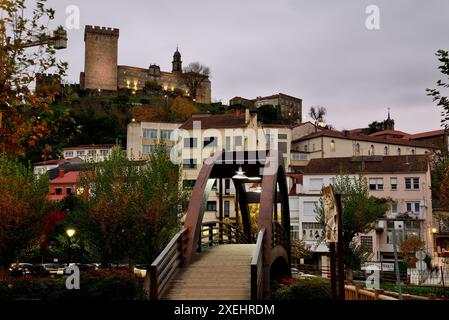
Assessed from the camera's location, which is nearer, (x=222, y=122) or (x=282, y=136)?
(x=222, y=122)

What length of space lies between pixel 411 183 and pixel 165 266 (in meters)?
47.5

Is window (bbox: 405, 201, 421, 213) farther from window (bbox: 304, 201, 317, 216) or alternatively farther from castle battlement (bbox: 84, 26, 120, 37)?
castle battlement (bbox: 84, 26, 120, 37)

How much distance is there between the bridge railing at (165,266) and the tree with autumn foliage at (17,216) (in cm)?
1736

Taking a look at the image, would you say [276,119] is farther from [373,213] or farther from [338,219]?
[338,219]

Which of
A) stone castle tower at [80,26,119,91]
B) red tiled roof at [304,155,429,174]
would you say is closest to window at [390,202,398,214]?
red tiled roof at [304,155,429,174]

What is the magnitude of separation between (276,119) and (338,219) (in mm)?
110739

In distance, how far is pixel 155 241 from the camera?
103 ft

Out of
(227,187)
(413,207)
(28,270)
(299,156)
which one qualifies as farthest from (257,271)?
(299,156)

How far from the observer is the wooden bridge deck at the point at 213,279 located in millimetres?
13484

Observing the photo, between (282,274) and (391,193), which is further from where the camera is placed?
(391,193)

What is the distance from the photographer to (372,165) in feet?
195

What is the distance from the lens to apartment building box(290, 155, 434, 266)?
53.3 m

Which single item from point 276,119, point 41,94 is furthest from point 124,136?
point 41,94

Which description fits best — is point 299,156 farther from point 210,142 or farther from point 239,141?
point 210,142
